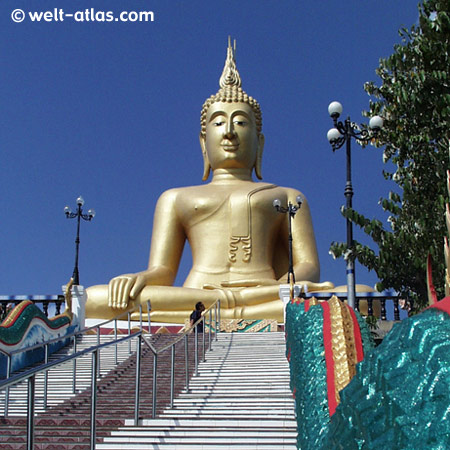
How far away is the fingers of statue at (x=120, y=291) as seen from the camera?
48.8ft

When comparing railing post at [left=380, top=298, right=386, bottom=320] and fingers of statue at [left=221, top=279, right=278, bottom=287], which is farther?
fingers of statue at [left=221, top=279, right=278, bottom=287]

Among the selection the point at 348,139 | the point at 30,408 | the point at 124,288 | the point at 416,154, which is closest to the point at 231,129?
the point at 124,288

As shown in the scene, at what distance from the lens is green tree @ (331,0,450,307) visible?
309 inches

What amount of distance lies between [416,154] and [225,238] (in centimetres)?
919

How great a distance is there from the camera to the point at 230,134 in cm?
1777

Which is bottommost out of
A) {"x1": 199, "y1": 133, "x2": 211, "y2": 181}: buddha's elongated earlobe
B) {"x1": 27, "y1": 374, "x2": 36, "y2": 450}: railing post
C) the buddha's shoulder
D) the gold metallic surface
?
{"x1": 27, "y1": 374, "x2": 36, "y2": 450}: railing post

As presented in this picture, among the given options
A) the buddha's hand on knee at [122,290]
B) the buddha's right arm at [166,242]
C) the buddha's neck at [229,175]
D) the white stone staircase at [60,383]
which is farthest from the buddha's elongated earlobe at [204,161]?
the white stone staircase at [60,383]

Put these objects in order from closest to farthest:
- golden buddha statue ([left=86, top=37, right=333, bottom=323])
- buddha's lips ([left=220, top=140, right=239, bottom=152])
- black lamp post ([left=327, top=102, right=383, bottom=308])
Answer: black lamp post ([left=327, top=102, right=383, bottom=308])
golden buddha statue ([left=86, top=37, right=333, bottom=323])
buddha's lips ([left=220, top=140, right=239, bottom=152])

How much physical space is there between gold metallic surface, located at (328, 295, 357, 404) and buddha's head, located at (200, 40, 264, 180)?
14768 mm

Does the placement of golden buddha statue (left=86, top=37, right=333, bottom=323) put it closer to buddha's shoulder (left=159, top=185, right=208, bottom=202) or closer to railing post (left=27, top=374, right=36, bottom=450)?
buddha's shoulder (left=159, top=185, right=208, bottom=202)

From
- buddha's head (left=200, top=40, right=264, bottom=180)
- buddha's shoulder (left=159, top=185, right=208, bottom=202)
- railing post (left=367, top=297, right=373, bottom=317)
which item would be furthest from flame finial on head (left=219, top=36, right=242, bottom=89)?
railing post (left=367, top=297, right=373, bottom=317)

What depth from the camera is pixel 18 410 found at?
→ 6.42 m

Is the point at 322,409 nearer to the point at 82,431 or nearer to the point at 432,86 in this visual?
the point at 82,431

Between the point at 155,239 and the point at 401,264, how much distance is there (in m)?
10.1
